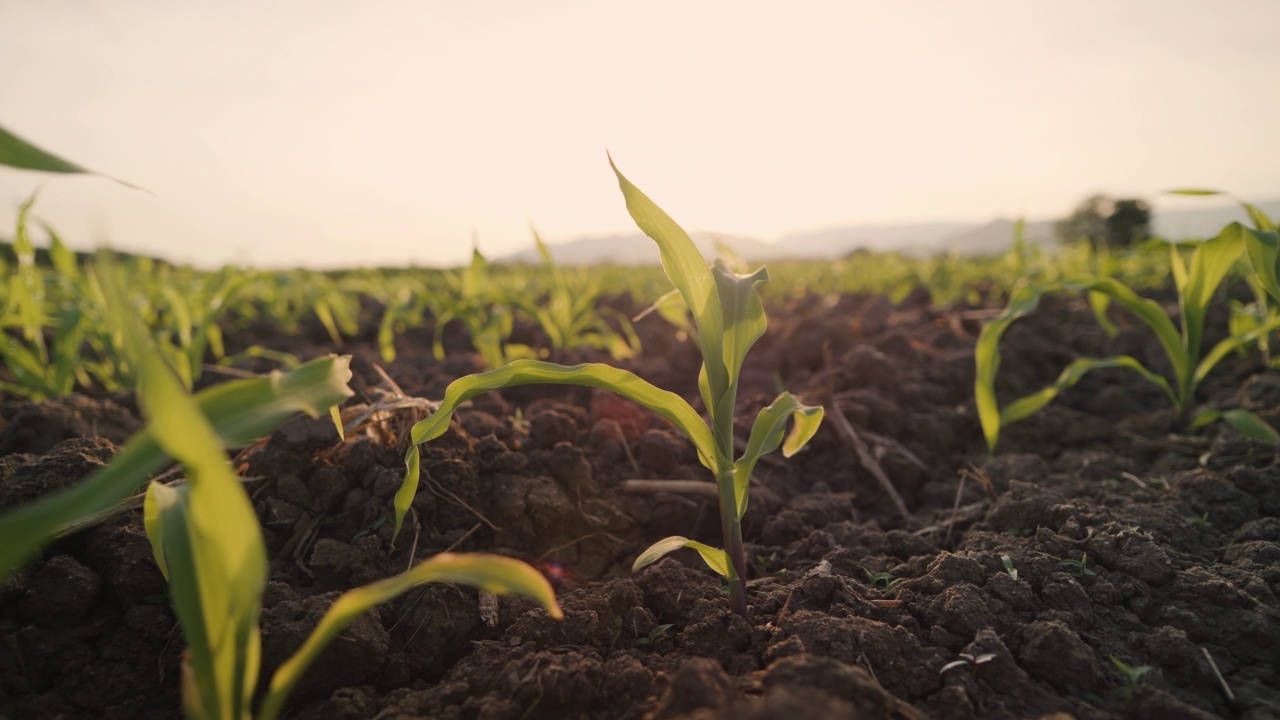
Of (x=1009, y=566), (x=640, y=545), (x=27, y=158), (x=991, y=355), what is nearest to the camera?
(x=27, y=158)

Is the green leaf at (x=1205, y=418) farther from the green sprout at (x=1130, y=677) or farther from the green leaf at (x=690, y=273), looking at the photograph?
the green leaf at (x=690, y=273)

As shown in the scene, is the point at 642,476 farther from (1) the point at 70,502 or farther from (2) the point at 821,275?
(2) the point at 821,275

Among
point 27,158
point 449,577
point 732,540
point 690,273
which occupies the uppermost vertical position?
point 27,158

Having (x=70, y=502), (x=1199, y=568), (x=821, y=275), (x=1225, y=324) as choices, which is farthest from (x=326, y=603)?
(x=821, y=275)

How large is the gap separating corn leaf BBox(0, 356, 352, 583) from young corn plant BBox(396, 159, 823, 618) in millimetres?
305

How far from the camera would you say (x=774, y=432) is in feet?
4.00

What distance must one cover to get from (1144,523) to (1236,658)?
45 cm

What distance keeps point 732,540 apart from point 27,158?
3.82ft

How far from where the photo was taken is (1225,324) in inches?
158

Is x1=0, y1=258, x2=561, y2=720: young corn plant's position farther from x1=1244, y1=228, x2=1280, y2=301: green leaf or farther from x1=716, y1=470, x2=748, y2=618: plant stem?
x1=1244, y1=228, x2=1280, y2=301: green leaf

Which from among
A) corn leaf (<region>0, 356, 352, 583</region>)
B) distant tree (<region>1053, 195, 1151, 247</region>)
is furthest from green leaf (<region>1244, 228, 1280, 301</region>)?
distant tree (<region>1053, 195, 1151, 247</region>)

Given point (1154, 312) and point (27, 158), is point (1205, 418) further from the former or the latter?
point (27, 158)

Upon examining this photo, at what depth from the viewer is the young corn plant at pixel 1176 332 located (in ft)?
6.76

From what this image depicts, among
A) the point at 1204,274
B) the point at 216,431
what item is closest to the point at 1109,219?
the point at 1204,274
